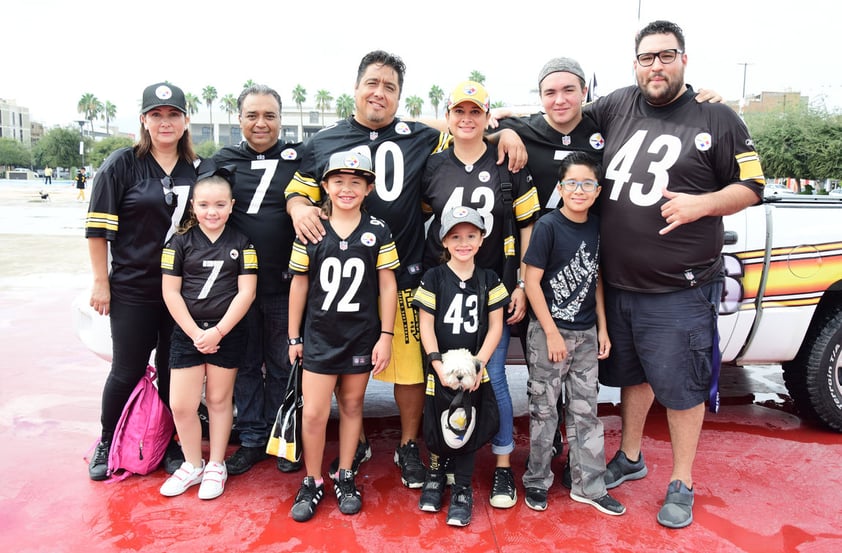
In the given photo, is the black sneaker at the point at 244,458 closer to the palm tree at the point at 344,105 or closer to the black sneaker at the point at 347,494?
the black sneaker at the point at 347,494

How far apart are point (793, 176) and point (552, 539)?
37.3m

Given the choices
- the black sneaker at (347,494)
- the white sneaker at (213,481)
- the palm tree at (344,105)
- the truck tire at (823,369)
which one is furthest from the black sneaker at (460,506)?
the palm tree at (344,105)

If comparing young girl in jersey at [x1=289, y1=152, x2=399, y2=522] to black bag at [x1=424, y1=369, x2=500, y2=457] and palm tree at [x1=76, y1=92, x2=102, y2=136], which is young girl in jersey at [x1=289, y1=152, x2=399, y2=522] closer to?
black bag at [x1=424, y1=369, x2=500, y2=457]

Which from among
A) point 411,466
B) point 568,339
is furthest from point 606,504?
point 411,466

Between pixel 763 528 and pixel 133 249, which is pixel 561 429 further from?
pixel 133 249

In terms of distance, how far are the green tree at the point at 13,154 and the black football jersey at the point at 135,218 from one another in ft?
303

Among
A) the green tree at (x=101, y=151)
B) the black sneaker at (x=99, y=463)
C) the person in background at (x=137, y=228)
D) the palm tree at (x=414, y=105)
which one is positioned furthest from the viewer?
the palm tree at (x=414, y=105)

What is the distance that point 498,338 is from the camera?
3.11 m

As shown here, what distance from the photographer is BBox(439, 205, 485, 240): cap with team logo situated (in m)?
2.97

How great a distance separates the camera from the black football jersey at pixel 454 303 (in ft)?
10.1

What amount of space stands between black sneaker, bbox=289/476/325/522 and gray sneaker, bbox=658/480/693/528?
5.81ft

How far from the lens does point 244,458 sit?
362 centimetres

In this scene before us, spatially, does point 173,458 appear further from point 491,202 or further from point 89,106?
point 89,106

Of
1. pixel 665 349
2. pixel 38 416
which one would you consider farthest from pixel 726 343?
pixel 38 416
